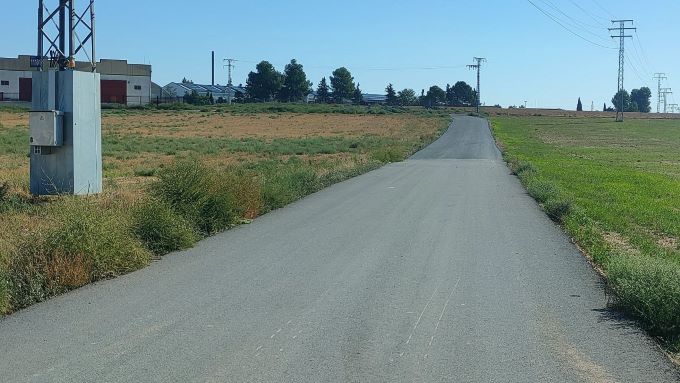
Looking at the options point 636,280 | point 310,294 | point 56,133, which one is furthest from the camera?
point 56,133

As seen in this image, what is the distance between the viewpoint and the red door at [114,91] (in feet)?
378

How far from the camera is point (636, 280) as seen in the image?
8453mm

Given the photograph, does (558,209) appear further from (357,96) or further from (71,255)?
(357,96)

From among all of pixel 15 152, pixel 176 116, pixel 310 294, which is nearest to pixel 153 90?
pixel 176 116

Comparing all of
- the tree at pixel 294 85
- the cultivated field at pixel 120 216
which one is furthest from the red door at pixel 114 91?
the cultivated field at pixel 120 216

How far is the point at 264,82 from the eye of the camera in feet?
562

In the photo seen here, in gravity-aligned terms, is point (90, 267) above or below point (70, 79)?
below

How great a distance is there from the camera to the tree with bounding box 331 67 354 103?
192250 mm

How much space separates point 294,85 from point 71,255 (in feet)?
559

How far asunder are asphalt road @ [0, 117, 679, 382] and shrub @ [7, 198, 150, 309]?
0.27 m

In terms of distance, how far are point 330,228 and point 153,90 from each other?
404 feet

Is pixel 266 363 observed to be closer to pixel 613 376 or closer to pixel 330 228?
pixel 613 376

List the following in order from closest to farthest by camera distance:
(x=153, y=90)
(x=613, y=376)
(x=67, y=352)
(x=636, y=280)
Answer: (x=613, y=376) → (x=67, y=352) → (x=636, y=280) → (x=153, y=90)

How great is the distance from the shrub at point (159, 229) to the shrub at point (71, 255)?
0.71 m
